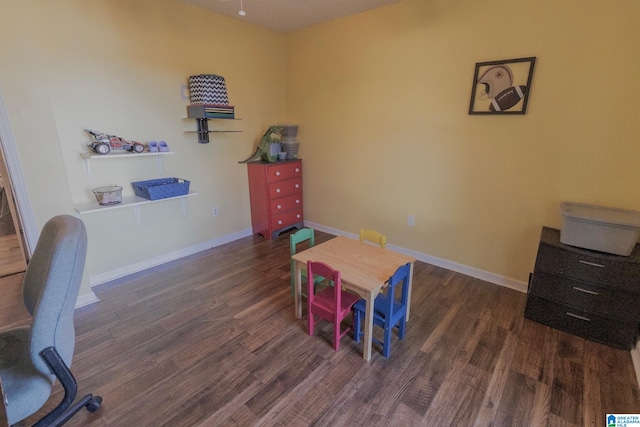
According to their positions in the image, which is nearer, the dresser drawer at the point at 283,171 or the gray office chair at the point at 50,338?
the gray office chair at the point at 50,338

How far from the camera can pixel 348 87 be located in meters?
3.40

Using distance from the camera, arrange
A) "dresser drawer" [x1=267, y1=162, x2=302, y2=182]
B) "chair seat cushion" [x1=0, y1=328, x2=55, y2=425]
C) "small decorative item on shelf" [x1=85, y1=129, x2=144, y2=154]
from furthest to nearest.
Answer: "dresser drawer" [x1=267, y1=162, x2=302, y2=182] < "small decorative item on shelf" [x1=85, y1=129, x2=144, y2=154] < "chair seat cushion" [x1=0, y1=328, x2=55, y2=425]

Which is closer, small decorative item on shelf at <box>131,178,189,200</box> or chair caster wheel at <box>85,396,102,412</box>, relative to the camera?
chair caster wheel at <box>85,396,102,412</box>

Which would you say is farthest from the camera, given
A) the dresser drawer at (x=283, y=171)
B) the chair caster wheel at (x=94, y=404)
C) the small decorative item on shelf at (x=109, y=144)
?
the dresser drawer at (x=283, y=171)

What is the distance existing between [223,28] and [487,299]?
370cm

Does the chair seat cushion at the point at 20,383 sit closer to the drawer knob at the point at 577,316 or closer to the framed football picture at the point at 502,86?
the drawer knob at the point at 577,316

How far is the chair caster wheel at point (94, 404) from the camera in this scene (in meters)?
1.52

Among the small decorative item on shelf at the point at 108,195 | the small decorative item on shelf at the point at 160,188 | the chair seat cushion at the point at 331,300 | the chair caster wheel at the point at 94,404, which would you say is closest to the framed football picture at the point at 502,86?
the chair seat cushion at the point at 331,300

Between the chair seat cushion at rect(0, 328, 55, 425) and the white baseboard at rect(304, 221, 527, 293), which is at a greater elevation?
the chair seat cushion at rect(0, 328, 55, 425)

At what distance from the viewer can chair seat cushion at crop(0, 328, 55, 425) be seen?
1.05 metres

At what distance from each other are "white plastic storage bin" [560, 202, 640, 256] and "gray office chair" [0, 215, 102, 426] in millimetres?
2751

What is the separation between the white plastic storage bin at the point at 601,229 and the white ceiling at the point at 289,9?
242 cm

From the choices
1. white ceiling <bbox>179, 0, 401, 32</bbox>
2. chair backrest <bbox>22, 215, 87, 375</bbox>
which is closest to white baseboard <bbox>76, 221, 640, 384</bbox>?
chair backrest <bbox>22, 215, 87, 375</bbox>

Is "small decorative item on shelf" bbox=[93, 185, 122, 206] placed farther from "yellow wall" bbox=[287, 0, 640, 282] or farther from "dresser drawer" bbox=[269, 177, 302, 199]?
"yellow wall" bbox=[287, 0, 640, 282]
